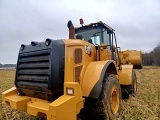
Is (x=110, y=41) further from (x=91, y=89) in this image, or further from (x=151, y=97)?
(x=91, y=89)

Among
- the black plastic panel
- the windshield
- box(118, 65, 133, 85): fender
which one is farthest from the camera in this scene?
box(118, 65, 133, 85): fender

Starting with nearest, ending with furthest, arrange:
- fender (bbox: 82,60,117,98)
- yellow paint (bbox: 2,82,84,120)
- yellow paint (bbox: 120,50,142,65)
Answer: yellow paint (bbox: 2,82,84,120)
fender (bbox: 82,60,117,98)
yellow paint (bbox: 120,50,142,65)

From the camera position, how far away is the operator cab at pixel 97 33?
586cm

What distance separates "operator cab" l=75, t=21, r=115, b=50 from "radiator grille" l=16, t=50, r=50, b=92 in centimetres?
192

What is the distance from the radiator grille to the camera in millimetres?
3935

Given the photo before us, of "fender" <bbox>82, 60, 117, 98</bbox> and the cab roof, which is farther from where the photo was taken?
the cab roof

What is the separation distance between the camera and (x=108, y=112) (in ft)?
14.1

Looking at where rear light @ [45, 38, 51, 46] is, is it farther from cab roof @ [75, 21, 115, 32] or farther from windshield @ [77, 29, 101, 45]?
cab roof @ [75, 21, 115, 32]

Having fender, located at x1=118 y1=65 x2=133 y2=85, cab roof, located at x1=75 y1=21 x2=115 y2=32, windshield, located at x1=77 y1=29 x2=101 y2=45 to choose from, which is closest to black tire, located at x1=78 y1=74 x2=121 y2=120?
windshield, located at x1=77 y1=29 x2=101 y2=45

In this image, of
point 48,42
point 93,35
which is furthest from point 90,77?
point 93,35

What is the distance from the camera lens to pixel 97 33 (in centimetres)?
596

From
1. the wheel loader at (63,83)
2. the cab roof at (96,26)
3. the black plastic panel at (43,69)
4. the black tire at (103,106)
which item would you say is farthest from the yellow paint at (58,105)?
the cab roof at (96,26)

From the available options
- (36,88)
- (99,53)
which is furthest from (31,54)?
(99,53)

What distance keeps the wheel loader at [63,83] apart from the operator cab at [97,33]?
29.2 inches
